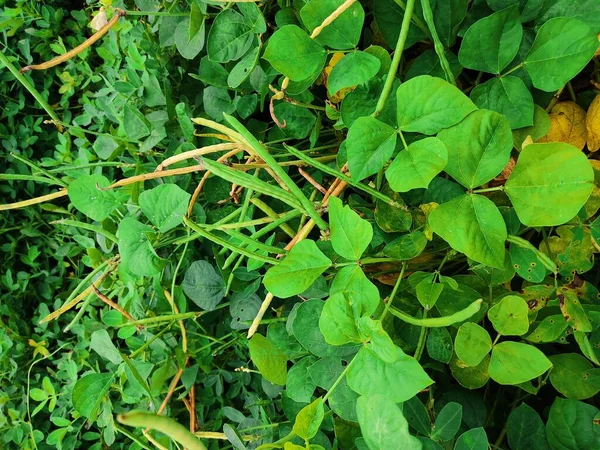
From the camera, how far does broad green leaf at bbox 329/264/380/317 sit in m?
0.57

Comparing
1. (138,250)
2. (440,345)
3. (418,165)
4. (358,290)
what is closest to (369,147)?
(418,165)

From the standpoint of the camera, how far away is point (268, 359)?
764 mm

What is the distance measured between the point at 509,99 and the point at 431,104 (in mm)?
115

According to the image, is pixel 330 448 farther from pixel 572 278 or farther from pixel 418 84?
pixel 418 84

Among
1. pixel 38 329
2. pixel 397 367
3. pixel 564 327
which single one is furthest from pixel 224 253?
pixel 38 329

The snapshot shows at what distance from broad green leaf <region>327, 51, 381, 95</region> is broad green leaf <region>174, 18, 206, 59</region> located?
0.86 ft

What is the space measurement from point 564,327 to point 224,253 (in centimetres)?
49

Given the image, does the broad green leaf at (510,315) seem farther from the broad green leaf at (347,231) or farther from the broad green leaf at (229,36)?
the broad green leaf at (229,36)

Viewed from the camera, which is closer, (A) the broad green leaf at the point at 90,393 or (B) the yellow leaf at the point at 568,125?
(B) the yellow leaf at the point at 568,125

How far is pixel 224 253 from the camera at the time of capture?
83 cm

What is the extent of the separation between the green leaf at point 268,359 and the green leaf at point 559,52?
50 centimetres

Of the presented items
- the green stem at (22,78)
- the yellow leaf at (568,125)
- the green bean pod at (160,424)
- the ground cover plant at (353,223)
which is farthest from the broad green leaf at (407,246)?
the green stem at (22,78)

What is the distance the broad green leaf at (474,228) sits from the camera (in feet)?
1.79

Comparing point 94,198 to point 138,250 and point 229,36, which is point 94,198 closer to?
point 138,250
